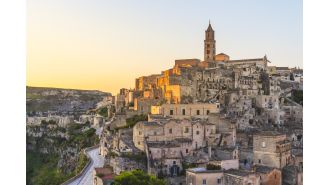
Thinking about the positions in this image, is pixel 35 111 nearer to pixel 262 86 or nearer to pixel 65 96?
pixel 65 96

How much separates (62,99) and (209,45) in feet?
89.3

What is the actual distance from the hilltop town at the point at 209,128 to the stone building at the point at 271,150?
0.11ft

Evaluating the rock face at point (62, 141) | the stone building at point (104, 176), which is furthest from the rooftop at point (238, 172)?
the rock face at point (62, 141)

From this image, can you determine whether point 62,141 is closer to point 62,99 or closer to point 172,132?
point 172,132

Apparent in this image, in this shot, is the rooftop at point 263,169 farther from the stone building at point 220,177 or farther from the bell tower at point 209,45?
the bell tower at point 209,45

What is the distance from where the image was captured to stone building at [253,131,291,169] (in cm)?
1432

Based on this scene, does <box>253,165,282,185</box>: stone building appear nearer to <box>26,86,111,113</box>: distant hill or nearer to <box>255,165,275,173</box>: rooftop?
<box>255,165,275,173</box>: rooftop

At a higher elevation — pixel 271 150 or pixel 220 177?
pixel 271 150

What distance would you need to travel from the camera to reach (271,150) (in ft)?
47.3

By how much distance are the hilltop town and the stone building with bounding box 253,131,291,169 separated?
33 millimetres

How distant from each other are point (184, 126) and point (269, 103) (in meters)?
8.87

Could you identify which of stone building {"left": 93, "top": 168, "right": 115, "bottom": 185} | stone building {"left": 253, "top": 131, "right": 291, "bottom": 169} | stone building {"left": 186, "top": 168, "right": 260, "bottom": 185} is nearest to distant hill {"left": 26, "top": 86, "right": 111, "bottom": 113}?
stone building {"left": 93, "top": 168, "right": 115, "bottom": 185}

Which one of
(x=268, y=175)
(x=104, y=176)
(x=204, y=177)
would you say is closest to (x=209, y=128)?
(x=268, y=175)

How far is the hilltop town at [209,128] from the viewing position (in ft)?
46.0
